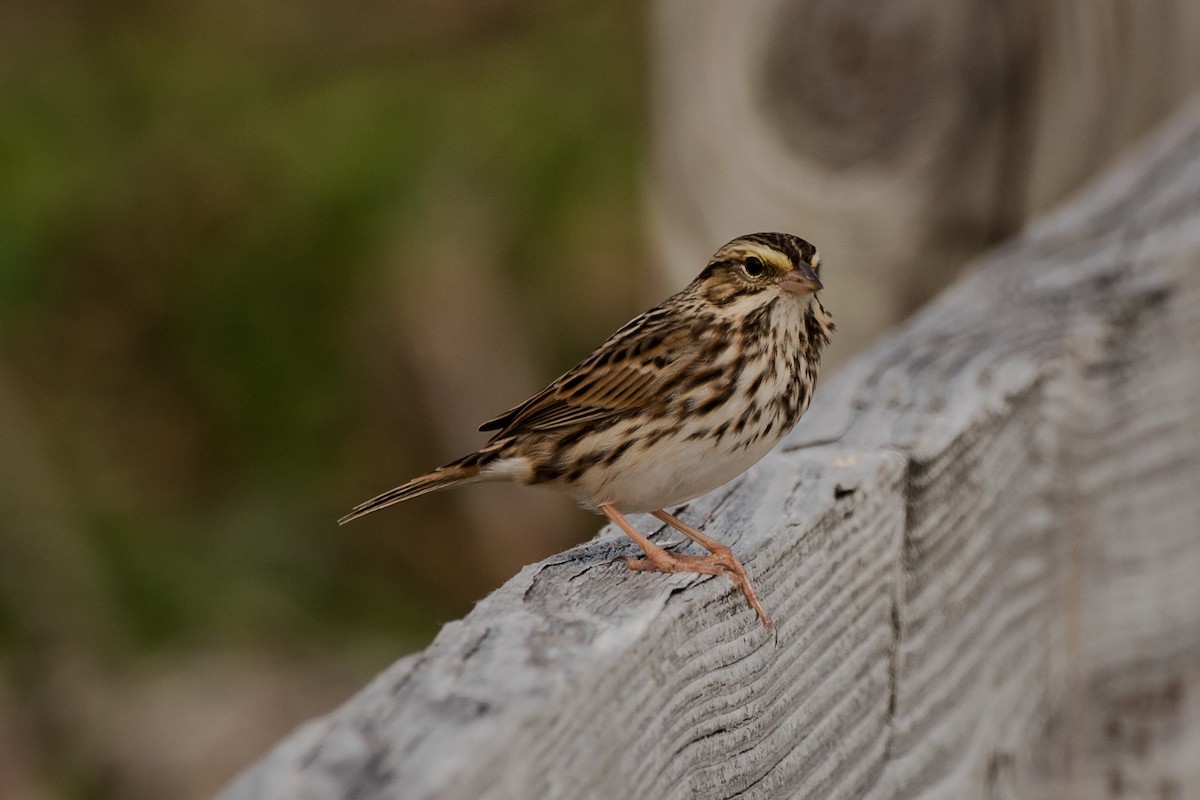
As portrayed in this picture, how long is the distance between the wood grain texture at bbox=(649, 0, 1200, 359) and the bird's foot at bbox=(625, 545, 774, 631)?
1.74m

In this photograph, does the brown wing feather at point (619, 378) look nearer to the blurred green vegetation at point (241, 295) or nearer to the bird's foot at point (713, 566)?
the bird's foot at point (713, 566)

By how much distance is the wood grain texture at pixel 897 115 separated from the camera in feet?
12.7

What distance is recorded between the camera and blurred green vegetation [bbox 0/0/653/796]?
18.9 ft

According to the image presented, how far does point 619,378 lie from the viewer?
3549 mm

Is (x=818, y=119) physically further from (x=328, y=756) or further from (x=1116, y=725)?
(x=328, y=756)

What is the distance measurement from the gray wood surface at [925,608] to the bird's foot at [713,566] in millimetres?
25

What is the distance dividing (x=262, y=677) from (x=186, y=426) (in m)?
0.96

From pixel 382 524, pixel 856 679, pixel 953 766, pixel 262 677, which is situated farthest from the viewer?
pixel 382 524

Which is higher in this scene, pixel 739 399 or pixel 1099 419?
pixel 739 399

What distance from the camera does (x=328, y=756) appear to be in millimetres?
1375

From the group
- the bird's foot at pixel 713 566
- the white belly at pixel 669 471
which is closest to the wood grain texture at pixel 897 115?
the white belly at pixel 669 471

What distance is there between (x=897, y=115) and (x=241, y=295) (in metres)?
3.09

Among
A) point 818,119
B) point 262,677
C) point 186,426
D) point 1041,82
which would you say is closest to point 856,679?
point 818,119

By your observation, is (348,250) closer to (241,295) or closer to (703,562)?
(241,295)
